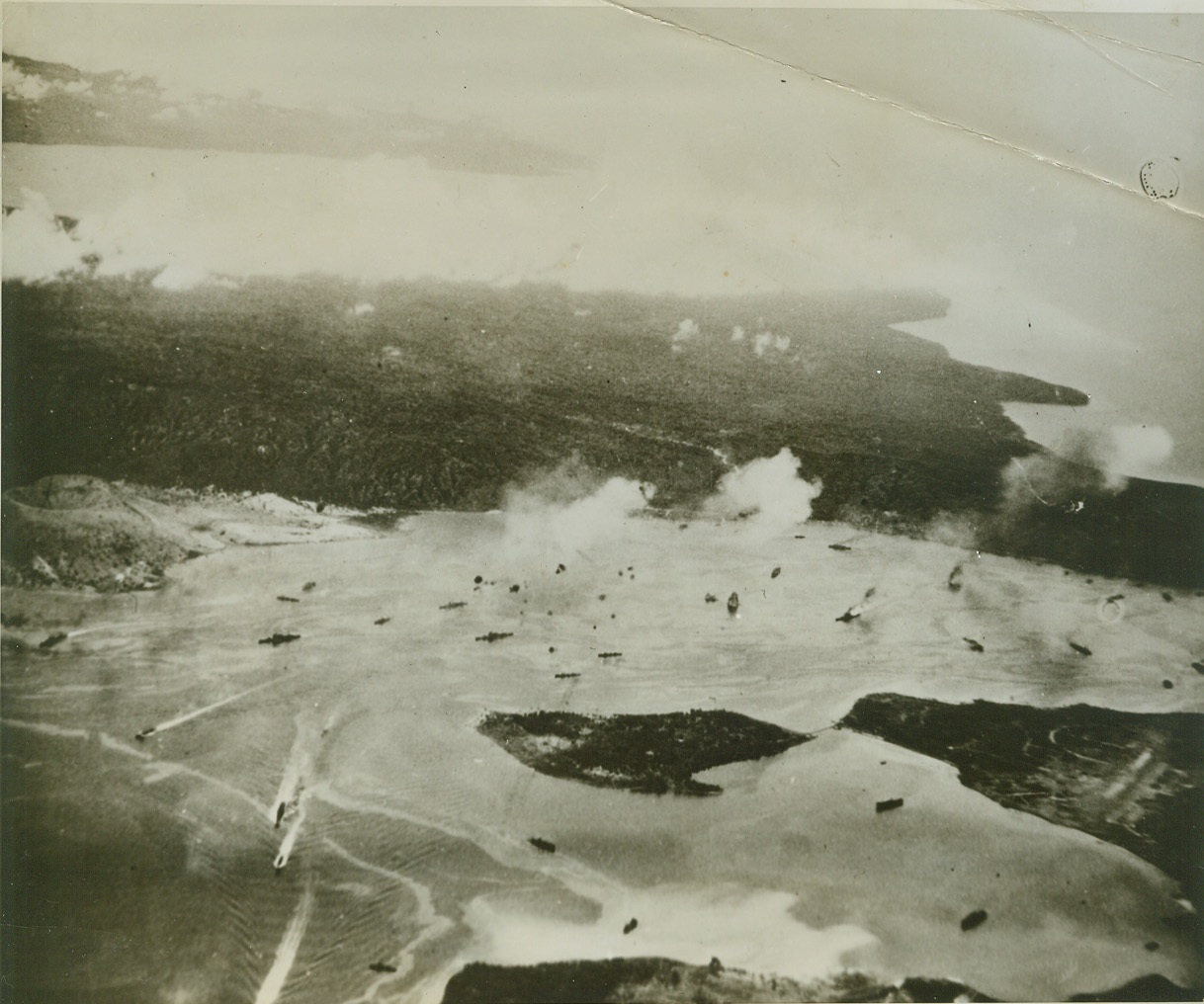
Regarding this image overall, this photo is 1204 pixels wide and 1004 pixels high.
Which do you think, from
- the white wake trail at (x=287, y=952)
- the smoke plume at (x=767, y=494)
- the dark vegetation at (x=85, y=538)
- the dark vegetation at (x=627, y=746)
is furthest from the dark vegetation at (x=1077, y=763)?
the dark vegetation at (x=85, y=538)

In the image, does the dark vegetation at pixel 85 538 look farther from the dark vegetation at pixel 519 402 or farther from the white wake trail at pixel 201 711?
the white wake trail at pixel 201 711

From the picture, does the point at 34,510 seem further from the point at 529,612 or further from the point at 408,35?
the point at 408,35

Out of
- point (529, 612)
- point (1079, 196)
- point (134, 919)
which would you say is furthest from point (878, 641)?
point (134, 919)

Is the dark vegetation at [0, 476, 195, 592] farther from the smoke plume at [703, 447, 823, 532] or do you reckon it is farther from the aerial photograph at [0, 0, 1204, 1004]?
the smoke plume at [703, 447, 823, 532]

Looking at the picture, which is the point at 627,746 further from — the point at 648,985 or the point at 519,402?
the point at 519,402

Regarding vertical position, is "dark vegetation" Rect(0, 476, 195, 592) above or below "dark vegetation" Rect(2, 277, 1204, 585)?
below

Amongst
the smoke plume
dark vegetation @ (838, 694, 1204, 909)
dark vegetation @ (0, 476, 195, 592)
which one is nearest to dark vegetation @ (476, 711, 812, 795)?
dark vegetation @ (838, 694, 1204, 909)

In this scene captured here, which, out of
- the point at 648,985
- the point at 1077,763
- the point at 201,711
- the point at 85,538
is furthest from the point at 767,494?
the point at 85,538
